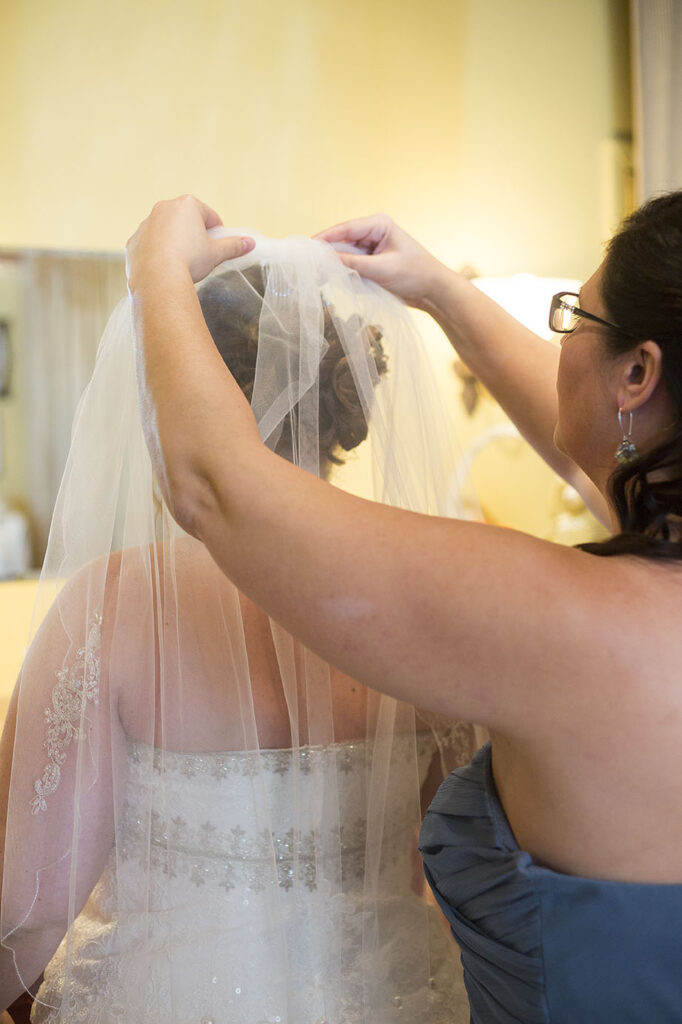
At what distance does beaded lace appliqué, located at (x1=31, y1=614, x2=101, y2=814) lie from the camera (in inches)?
36.9

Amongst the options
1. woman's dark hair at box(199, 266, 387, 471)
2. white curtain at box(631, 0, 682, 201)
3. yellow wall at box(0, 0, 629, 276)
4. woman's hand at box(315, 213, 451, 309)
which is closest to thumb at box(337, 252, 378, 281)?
woman's hand at box(315, 213, 451, 309)

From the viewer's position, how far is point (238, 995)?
94 centimetres

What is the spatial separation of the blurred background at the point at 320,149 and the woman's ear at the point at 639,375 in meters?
1.75

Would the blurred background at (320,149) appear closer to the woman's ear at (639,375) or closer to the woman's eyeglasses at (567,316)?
the woman's eyeglasses at (567,316)

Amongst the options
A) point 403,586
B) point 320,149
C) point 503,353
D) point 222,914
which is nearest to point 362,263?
point 503,353

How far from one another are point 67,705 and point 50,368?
1511 millimetres

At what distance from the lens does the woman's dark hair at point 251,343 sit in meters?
0.99

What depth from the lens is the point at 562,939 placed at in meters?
0.74

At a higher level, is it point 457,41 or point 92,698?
point 457,41

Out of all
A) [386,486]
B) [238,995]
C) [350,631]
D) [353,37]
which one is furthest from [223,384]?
[353,37]

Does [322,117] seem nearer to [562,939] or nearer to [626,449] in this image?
[626,449]

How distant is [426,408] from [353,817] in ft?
1.58

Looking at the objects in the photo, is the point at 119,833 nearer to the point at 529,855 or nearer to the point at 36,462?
the point at 529,855

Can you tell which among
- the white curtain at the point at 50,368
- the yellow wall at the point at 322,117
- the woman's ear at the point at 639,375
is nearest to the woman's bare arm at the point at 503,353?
the woman's ear at the point at 639,375
